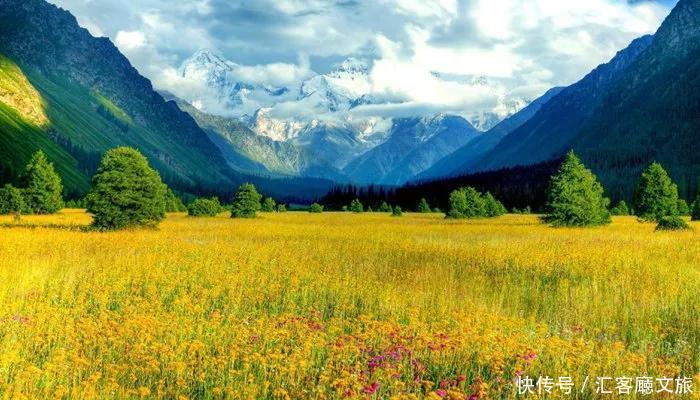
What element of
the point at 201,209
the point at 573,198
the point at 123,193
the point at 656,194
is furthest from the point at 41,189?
the point at 656,194

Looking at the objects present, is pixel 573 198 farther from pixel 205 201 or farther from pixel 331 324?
pixel 205 201

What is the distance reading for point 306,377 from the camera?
24.7ft

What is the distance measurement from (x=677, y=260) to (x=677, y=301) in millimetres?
7732

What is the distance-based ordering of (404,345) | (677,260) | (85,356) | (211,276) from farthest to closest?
(677,260) → (211,276) → (404,345) → (85,356)

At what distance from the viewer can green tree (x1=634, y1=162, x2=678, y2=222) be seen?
5759 cm

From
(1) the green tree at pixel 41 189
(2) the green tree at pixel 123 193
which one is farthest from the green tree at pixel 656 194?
(1) the green tree at pixel 41 189

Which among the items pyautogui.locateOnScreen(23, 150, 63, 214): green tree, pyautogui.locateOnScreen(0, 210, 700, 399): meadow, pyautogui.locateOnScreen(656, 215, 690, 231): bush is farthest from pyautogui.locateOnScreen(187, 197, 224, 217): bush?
pyautogui.locateOnScreen(0, 210, 700, 399): meadow

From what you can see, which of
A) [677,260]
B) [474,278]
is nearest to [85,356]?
[474,278]

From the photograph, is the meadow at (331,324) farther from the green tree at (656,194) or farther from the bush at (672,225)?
the green tree at (656,194)

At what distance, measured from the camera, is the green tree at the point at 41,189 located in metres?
69.6

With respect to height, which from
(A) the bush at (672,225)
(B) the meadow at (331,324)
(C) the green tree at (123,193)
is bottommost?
(B) the meadow at (331,324)

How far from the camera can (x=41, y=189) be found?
231 ft

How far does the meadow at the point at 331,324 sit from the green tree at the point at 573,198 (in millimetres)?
29811

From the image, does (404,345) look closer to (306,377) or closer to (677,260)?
(306,377)
